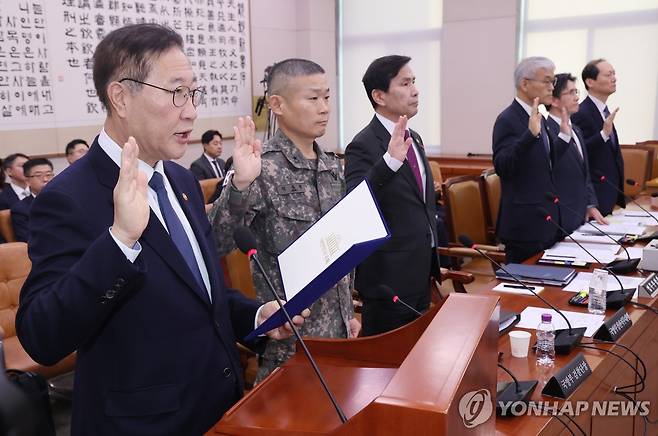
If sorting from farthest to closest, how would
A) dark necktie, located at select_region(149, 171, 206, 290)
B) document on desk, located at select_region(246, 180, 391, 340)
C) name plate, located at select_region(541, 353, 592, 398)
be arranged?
name plate, located at select_region(541, 353, 592, 398)
dark necktie, located at select_region(149, 171, 206, 290)
document on desk, located at select_region(246, 180, 391, 340)

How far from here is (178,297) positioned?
1.12 metres

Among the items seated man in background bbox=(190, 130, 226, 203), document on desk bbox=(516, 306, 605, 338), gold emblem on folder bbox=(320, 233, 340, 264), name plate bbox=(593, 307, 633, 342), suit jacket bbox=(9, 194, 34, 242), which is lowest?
suit jacket bbox=(9, 194, 34, 242)

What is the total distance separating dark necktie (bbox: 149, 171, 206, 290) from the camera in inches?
46.3

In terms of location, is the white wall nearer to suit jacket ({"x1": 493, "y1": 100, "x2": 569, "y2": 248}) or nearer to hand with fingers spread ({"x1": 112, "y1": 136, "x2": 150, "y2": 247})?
suit jacket ({"x1": 493, "y1": 100, "x2": 569, "y2": 248})

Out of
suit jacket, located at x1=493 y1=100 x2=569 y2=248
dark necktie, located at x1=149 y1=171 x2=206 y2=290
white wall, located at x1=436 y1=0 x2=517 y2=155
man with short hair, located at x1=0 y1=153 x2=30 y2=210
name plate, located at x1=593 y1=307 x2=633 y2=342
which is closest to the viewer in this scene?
dark necktie, located at x1=149 y1=171 x2=206 y2=290

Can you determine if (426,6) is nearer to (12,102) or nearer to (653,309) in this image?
(12,102)

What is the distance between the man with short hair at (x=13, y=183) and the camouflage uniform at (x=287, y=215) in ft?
10.6

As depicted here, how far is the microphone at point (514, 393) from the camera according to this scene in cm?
133

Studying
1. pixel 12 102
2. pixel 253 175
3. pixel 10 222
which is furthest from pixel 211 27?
pixel 253 175

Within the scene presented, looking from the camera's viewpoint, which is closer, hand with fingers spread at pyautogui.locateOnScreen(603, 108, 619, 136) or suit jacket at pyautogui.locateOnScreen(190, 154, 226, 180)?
hand with fingers spread at pyautogui.locateOnScreen(603, 108, 619, 136)

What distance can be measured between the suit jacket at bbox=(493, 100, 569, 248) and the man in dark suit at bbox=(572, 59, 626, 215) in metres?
0.92

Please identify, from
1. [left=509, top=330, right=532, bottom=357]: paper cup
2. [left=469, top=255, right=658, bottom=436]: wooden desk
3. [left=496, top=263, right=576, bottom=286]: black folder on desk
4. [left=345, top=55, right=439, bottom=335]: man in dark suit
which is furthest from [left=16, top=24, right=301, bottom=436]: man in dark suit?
[left=496, top=263, right=576, bottom=286]: black folder on desk

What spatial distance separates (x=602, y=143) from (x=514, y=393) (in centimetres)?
291

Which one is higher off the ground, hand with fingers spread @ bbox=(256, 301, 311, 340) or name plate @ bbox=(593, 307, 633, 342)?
hand with fingers spread @ bbox=(256, 301, 311, 340)
